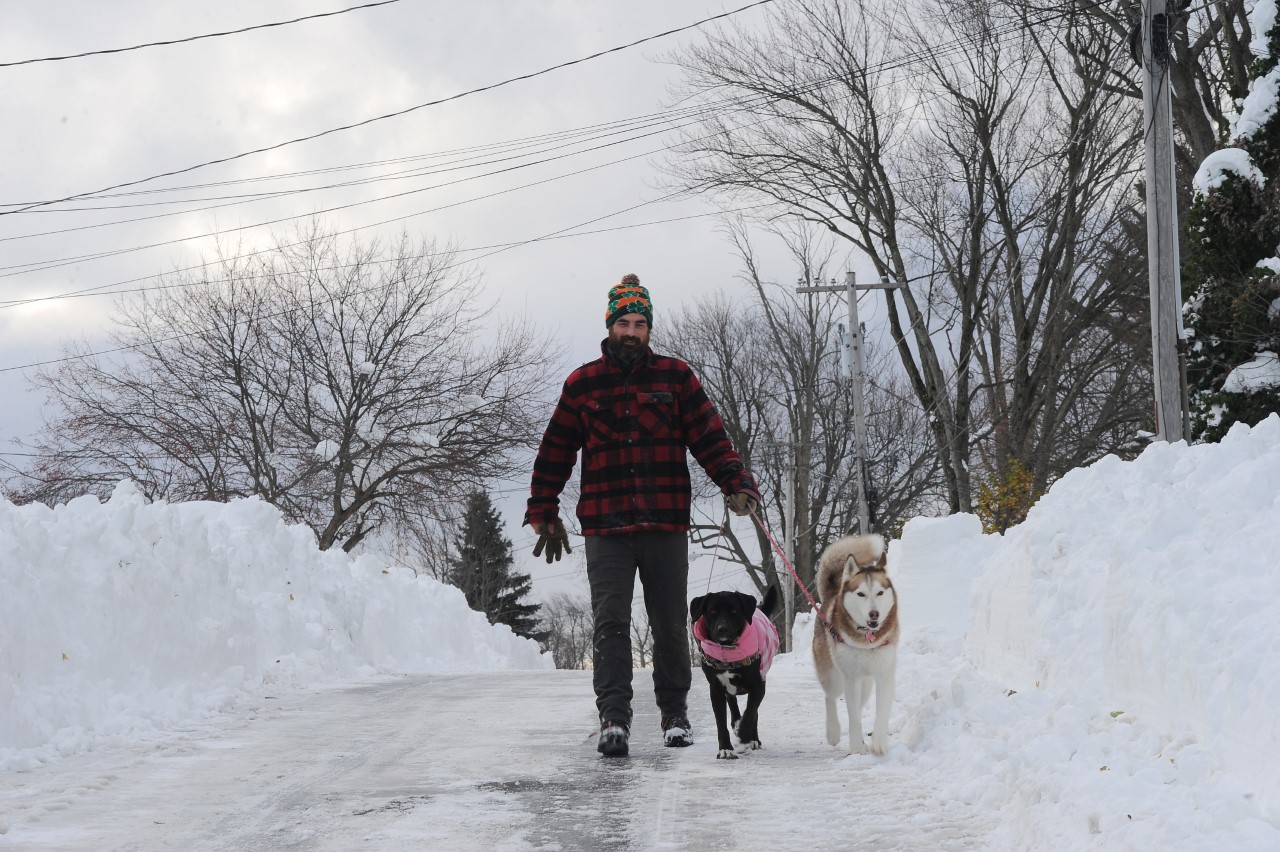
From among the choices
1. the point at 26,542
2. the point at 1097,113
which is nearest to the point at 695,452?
the point at 26,542

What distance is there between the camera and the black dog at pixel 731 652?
6090 mm

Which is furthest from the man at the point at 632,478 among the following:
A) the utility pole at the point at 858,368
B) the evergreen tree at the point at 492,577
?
the evergreen tree at the point at 492,577

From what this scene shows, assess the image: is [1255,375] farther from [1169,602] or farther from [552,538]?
[1169,602]

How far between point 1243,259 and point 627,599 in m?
14.0

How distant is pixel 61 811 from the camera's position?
4863mm

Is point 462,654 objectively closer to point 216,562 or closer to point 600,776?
point 216,562

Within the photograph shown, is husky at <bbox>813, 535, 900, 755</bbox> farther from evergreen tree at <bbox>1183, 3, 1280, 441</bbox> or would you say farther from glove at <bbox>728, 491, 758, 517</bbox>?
evergreen tree at <bbox>1183, 3, 1280, 441</bbox>

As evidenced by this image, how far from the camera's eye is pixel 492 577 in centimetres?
5878

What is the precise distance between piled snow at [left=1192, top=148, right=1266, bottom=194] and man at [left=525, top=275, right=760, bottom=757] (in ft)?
43.0

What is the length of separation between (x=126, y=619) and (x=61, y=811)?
4.21 meters

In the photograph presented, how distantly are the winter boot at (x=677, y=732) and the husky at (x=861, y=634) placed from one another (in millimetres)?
833

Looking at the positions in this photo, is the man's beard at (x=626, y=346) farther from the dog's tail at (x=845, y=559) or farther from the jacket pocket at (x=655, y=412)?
the dog's tail at (x=845, y=559)

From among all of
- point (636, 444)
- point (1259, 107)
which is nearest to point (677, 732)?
point (636, 444)

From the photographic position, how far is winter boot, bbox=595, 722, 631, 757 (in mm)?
6113
